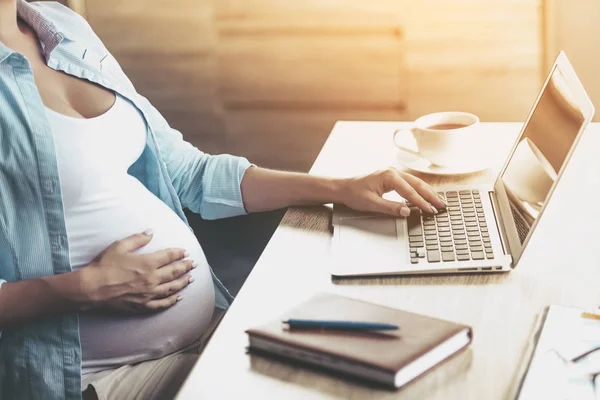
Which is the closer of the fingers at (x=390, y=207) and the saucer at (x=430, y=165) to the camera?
the fingers at (x=390, y=207)

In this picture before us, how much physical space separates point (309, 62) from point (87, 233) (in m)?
0.91

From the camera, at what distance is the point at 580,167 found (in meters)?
1.28

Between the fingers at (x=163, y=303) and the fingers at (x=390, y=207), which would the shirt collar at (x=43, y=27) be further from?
the fingers at (x=390, y=207)

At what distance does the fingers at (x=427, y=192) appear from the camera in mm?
1121

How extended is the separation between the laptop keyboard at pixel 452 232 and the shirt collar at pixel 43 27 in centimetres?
61

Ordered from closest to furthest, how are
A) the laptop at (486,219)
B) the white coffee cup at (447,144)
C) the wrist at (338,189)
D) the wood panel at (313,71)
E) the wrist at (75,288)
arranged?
the laptop at (486,219) → the wrist at (75,288) → the wrist at (338,189) → the white coffee cup at (447,144) → the wood panel at (313,71)

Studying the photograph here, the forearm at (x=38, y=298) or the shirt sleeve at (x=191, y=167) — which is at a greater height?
the shirt sleeve at (x=191, y=167)

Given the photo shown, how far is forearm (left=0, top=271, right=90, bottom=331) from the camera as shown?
3.43 ft

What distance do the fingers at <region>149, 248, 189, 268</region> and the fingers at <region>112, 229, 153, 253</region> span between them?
0.07ft

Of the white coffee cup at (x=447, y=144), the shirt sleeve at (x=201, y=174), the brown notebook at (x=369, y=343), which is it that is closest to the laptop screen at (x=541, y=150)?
the white coffee cup at (x=447, y=144)

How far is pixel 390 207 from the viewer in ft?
3.64

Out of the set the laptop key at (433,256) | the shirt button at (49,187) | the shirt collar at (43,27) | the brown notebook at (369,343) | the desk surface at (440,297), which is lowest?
the desk surface at (440,297)

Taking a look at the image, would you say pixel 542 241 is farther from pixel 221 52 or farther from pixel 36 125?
pixel 221 52

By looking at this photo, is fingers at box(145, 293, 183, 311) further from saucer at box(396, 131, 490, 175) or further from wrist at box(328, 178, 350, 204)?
saucer at box(396, 131, 490, 175)
